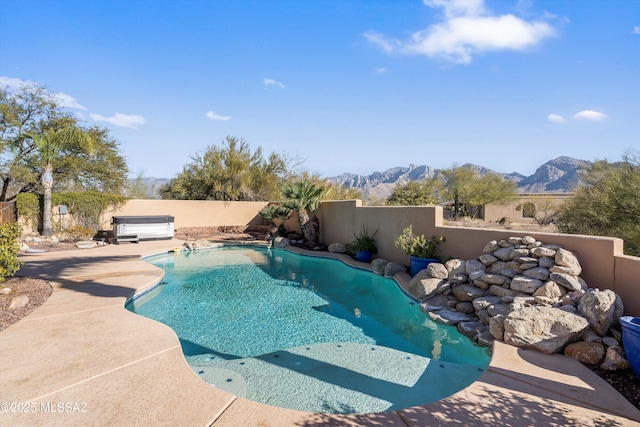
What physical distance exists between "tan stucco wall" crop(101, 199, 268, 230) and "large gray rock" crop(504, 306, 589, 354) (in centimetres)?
1623

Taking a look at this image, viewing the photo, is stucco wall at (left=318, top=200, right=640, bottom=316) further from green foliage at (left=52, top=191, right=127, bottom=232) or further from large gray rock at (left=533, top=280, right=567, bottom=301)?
green foliage at (left=52, top=191, right=127, bottom=232)

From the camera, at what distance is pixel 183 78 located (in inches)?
502

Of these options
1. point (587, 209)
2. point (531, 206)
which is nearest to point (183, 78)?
point (587, 209)

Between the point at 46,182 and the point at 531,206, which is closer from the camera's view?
the point at 46,182

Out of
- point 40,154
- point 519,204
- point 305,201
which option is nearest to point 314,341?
point 305,201

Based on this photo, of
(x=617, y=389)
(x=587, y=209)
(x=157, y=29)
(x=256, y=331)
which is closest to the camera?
(x=617, y=389)

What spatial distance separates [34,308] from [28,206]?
1113 centimetres

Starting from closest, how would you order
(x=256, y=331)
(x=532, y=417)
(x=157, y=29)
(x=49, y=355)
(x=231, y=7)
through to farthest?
(x=532, y=417) → (x=49, y=355) → (x=256, y=331) → (x=231, y=7) → (x=157, y=29)

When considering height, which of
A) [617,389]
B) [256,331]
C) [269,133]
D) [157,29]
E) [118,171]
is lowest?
[256,331]

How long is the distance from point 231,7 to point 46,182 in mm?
10179

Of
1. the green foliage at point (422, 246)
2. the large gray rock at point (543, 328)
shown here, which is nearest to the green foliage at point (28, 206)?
the green foliage at point (422, 246)

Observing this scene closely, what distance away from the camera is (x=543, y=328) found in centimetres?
395

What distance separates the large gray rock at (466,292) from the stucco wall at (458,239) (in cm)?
109

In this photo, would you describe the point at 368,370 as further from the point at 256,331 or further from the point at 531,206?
the point at 531,206
